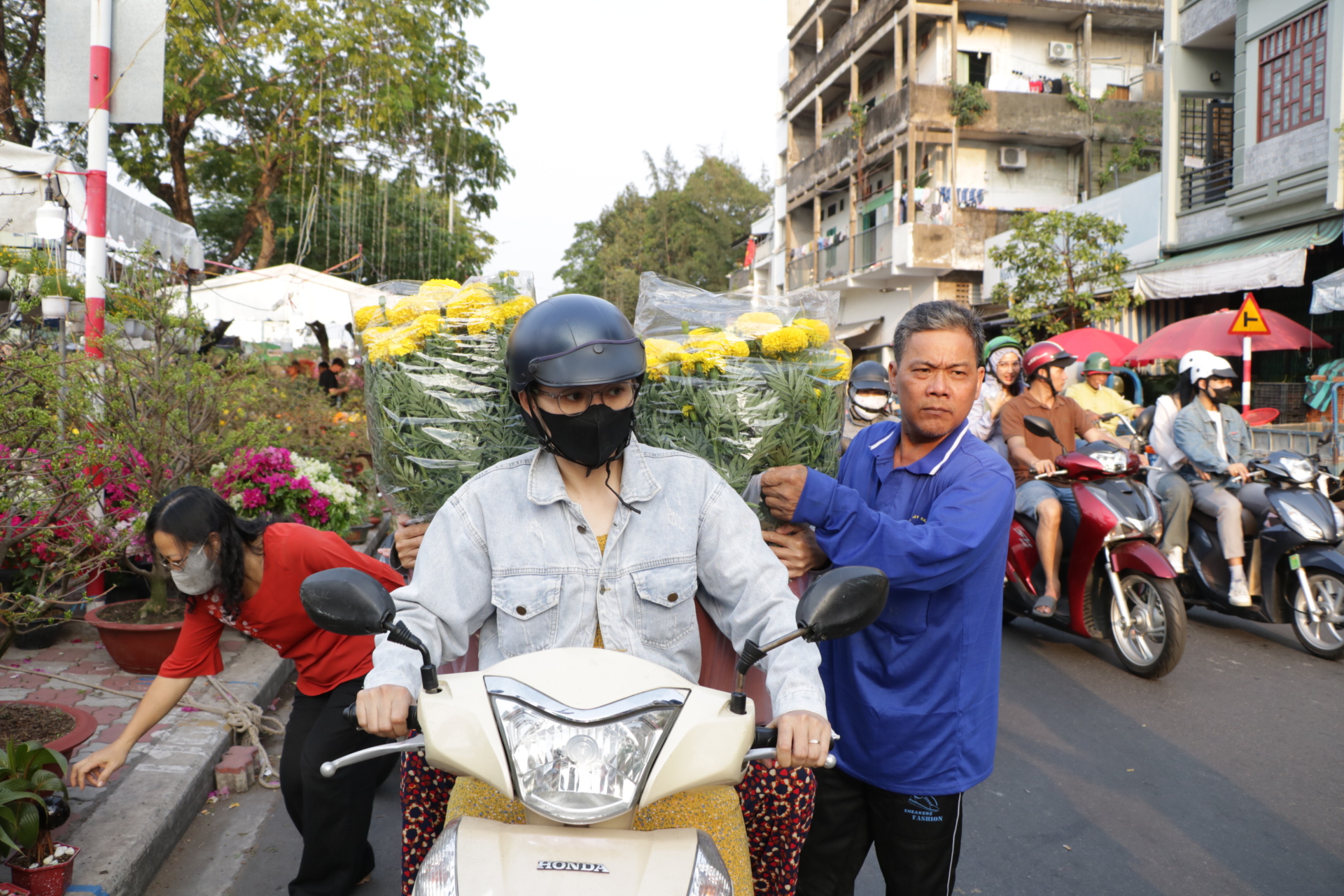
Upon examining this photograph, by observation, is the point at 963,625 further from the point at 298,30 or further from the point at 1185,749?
the point at 298,30

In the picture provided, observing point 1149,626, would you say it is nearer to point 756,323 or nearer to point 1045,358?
point 1045,358

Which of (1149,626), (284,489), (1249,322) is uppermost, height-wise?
(1249,322)

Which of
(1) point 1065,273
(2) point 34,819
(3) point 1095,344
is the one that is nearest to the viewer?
(2) point 34,819

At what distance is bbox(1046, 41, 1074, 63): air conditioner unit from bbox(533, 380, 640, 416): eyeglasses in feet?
100

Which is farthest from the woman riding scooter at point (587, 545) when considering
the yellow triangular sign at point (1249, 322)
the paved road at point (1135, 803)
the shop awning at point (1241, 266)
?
the shop awning at point (1241, 266)

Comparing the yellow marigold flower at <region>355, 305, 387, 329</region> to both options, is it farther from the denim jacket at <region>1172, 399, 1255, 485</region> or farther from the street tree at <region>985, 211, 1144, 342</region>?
the street tree at <region>985, 211, 1144, 342</region>

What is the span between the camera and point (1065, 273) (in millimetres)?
17266

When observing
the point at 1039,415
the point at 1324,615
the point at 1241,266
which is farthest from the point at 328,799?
the point at 1241,266

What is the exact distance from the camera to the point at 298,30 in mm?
14195

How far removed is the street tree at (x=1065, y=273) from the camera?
1661cm

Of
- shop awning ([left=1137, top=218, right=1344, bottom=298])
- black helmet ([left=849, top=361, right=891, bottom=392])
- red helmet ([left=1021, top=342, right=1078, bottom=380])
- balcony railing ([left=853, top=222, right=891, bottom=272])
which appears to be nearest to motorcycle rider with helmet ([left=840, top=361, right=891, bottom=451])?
black helmet ([left=849, top=361, right=891, bottom=392])

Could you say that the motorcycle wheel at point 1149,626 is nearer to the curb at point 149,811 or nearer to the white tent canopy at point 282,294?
the curb at point 149,811

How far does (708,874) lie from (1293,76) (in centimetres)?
1780

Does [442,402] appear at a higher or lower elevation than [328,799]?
higher
